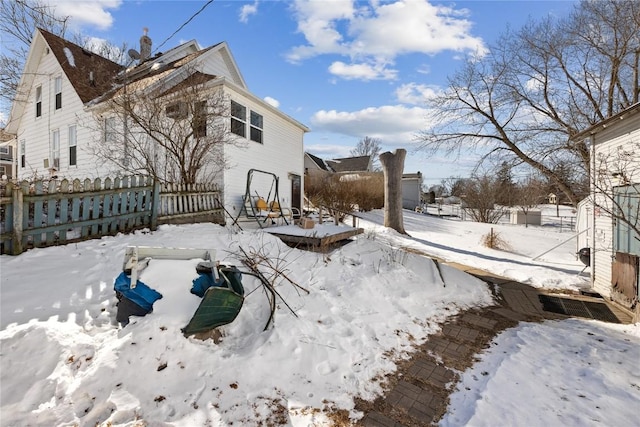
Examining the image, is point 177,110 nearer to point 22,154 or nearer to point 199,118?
point 199,118

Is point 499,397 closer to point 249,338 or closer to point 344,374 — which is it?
point 344,374

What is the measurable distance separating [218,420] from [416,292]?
12.8 feet

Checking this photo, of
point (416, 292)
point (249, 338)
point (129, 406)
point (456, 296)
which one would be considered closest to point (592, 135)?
point (456, 296)

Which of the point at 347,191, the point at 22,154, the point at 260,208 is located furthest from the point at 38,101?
the point at 347,191

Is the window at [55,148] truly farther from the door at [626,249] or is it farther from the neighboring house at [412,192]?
the neighboring house at [412,192]

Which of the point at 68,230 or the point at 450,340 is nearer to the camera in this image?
the point at 450,340

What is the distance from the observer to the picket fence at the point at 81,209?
4.48 meters

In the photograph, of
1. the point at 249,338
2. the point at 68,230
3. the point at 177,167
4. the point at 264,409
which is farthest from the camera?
the point at 177,167

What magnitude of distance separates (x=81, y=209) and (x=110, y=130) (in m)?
7.92

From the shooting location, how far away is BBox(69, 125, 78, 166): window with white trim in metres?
13.1

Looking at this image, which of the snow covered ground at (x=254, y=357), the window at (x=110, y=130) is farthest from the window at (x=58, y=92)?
the snow covered ground at (x=254, y=357)

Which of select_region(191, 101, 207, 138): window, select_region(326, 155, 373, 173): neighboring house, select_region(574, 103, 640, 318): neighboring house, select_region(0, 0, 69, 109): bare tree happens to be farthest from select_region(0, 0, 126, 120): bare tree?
select_region(326, 155, 373, 173): neighboring house

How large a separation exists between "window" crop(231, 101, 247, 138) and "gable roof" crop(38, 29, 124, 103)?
22.6ft

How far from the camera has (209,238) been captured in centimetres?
624
